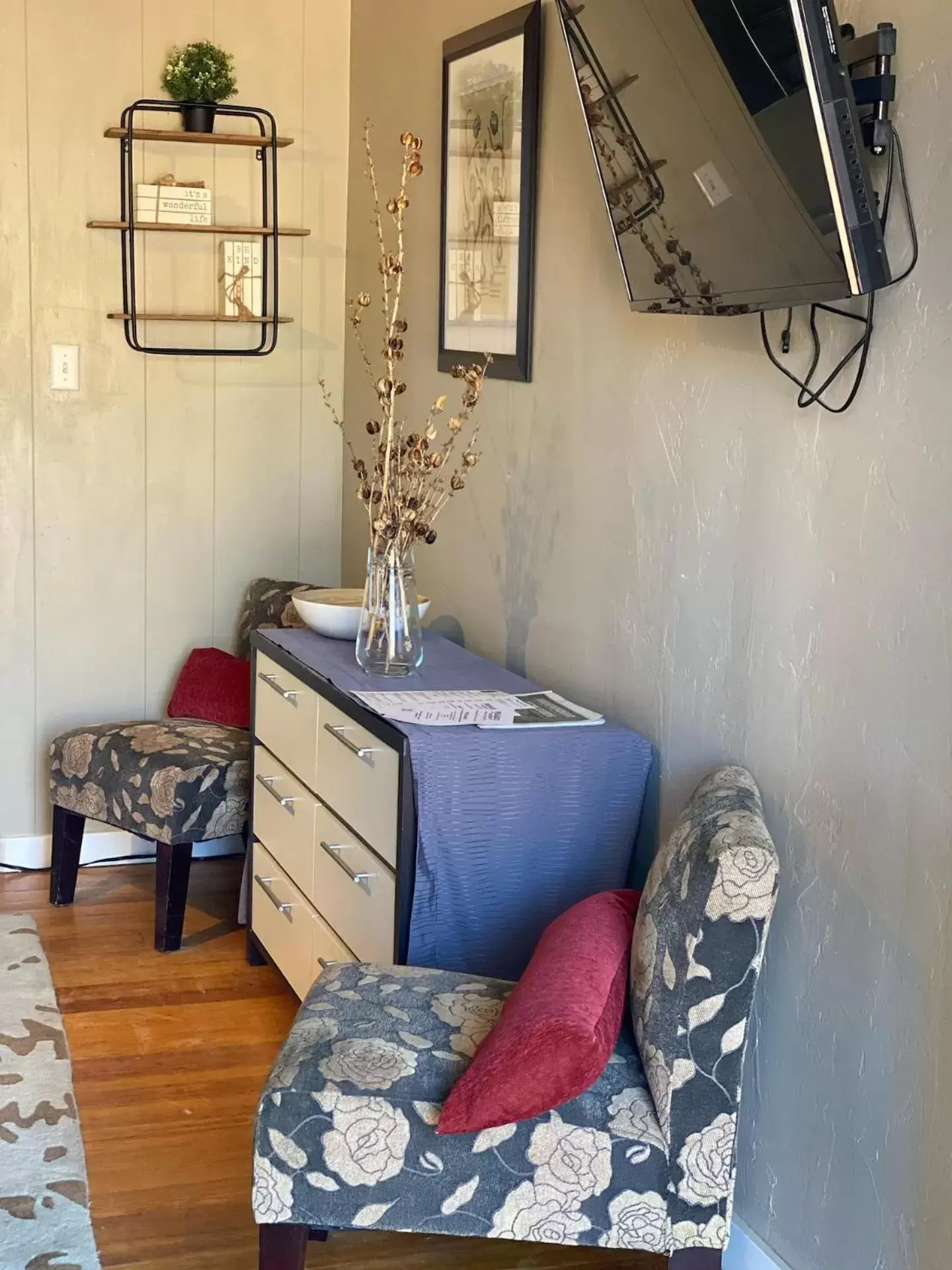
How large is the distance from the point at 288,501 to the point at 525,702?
5.49 feet

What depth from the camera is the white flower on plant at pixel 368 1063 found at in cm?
188

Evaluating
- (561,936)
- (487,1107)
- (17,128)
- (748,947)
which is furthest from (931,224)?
(17,128)

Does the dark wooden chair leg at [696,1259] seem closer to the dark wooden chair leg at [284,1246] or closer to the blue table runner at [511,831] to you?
the dark wooden chair leg at [284,1246]

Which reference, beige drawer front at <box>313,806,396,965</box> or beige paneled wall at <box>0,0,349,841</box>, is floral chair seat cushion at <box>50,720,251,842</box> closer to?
beige paneled wall at <box>0,0,349,841</box>

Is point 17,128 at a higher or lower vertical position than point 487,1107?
higher

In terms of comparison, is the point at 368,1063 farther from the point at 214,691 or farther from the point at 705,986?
the point at 214,691

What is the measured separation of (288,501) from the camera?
4.07 metres

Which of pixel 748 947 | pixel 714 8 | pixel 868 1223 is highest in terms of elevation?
pixel 714 8

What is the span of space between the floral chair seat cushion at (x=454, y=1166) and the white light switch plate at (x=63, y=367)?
7.90ft

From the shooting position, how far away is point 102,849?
4.05 metres

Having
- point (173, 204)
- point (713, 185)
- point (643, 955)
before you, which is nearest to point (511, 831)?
point (643, 955)

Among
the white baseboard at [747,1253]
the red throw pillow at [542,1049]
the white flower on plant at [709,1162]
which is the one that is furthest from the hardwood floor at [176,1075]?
the red throw pillow at [542,1049]

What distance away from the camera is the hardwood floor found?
229 centimetres

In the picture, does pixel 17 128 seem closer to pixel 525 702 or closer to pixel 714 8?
pixel 525 702
